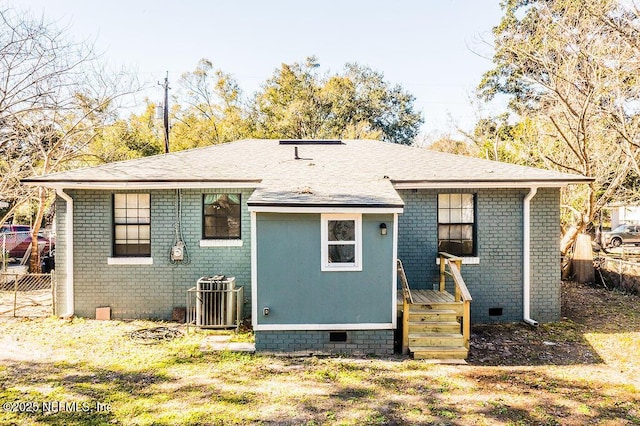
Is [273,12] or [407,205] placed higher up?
[273,12]

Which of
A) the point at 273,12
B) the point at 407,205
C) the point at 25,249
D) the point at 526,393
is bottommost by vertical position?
the point at 526,393

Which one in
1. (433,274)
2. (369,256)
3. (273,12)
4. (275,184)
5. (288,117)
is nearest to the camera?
(369,256)

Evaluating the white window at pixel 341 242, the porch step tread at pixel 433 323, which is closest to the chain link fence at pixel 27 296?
the white window at pixel 341 242

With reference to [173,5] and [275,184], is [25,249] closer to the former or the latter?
[173,5]

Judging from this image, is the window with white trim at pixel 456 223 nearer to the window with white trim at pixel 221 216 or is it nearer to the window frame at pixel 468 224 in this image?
the window frame at pixel 468 224

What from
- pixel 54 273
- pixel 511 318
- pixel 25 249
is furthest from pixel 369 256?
pixel 25 249

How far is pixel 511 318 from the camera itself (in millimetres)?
9906

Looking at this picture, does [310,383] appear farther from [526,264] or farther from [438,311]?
[526,264]

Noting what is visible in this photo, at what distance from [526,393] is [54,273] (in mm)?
10260

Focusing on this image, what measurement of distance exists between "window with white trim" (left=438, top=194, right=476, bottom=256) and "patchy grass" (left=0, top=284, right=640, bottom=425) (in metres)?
2.10

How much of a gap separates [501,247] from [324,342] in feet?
16.5

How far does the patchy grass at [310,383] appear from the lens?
539cm

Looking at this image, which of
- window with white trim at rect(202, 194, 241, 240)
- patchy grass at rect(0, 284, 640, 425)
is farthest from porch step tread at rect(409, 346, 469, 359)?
window with white trim at rect(202, 194, 241, 240)

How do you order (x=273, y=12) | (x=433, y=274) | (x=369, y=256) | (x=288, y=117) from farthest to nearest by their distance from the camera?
(x=288, y=117) → (x=273, y=12) → (x=433, y=274) → (x=369, y=256)
